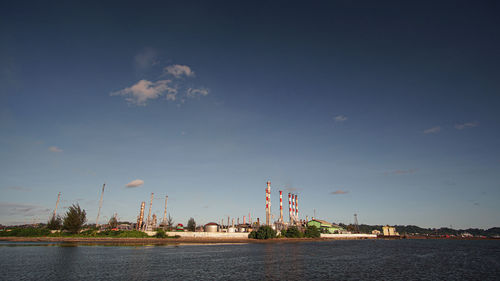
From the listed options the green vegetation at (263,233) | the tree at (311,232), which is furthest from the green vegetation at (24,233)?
the tree at (311,232)

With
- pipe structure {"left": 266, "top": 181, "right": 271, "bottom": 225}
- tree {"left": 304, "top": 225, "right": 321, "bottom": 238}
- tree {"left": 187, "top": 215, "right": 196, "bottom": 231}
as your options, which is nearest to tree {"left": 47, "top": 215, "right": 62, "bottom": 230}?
tree {"left": 187, "top": 215, "right": 196, "bottom": 231}

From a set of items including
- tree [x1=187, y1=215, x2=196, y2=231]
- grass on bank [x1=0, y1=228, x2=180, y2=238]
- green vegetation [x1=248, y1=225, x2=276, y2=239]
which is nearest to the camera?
grass on bank [x1=0, y1=228, x2=180, y2=238]

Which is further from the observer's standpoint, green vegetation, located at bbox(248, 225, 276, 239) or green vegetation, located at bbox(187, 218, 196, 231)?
green vegetation, located at bbox(187, 218, 196, 231)

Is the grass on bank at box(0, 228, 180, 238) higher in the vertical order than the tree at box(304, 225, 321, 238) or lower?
higher

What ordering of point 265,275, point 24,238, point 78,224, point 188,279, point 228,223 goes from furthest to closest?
point 228,223, point 78,224, point 24,238, point 265,275, point 188,279

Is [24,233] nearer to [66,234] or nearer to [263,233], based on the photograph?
[66,234]

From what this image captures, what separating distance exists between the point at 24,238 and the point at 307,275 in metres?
90.7

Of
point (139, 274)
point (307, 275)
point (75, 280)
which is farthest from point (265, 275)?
point (75, 280)

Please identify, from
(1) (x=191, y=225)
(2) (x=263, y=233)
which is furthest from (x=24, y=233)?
(2) (x=263, y=233)

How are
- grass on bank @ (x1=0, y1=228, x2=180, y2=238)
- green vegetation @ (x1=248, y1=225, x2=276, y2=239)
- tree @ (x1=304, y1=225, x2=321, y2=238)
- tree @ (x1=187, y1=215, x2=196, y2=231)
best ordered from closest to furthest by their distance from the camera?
grass on bank @ (x1=0, y1=228, x2=180, y2=238), green vegetation @ (x1=248, y1=225, x2=276, y2=239), tree @ (x1=187, y1=215, x2=196, y2=231), tree @ (x1=304, y1=225, x2=321, y2=238)

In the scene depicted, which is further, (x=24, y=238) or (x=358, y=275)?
(x=24, y=238)

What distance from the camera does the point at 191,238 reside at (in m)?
102

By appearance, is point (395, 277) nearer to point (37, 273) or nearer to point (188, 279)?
point (188, 279)

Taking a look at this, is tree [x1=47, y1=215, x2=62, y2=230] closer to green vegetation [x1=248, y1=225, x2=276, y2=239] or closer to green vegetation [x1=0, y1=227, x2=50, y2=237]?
green vegetation [x1=0, y1=227, x2=50, y2=237]
